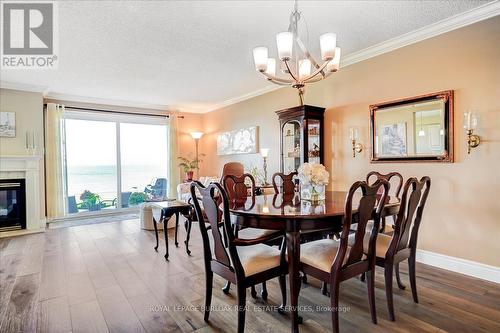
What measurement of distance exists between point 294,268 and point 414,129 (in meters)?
2.28

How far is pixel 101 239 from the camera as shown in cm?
421

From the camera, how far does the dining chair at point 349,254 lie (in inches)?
67.2

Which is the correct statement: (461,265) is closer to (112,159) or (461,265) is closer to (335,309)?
(335,309)

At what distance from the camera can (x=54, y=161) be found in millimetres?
5344

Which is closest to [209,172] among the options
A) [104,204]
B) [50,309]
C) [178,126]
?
[178,126]

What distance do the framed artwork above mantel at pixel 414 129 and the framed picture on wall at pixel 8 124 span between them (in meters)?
5.68

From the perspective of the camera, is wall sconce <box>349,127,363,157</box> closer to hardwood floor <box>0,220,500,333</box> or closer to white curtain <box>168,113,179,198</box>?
hardwood floor <box>0,220,500,333</box>

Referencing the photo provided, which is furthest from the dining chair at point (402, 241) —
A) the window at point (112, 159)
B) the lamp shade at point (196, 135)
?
the lamp shade at point (196, 135)

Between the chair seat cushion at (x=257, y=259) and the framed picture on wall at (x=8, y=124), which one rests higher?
the framed picture on wall at (x=8, y=124)

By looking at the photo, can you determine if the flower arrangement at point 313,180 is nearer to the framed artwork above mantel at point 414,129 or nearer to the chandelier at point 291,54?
the chandelier at point 291,54

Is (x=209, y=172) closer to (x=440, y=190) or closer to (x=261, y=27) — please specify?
(x=261, y=27)

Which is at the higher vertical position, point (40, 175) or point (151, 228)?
point (40, 175)

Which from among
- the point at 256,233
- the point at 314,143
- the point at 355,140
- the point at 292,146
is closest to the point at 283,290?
the point at 256,233

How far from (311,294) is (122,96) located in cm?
522
